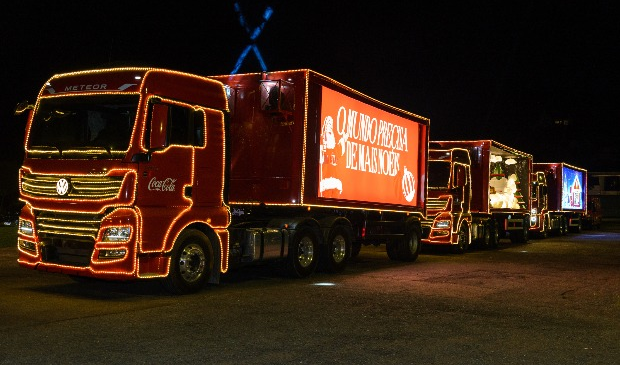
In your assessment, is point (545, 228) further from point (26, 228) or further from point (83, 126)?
point (26, 228)

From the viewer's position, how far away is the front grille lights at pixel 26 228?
10500 millimetres

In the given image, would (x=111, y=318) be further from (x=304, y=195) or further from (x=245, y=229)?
(x=304, y=195)

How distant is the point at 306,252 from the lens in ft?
44.9

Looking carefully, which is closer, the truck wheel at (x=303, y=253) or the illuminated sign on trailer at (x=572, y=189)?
the truck wheel at (x=303, y=253)

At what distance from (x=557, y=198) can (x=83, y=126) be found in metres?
29.9

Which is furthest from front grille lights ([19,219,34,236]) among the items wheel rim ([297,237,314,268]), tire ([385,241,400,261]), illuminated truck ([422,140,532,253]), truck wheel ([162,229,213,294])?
illuminated truck ([422,140,532,253])

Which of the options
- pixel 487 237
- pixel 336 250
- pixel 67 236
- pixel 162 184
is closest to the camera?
pixel 67 236

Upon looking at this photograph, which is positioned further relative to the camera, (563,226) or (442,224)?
(563,226)

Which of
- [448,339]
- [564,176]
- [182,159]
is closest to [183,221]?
[182,159]

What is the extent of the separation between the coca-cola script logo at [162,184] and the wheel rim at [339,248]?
493 centimetres

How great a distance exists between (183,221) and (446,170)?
1184 centimetres

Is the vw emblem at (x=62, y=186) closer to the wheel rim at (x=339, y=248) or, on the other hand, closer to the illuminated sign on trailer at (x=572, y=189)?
the wheel rim at (x=339, y=248)

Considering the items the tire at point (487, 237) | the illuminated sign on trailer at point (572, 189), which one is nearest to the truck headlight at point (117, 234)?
the tire at point (487, 237)

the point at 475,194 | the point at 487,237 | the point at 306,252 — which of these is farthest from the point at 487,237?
the point at 306,252
